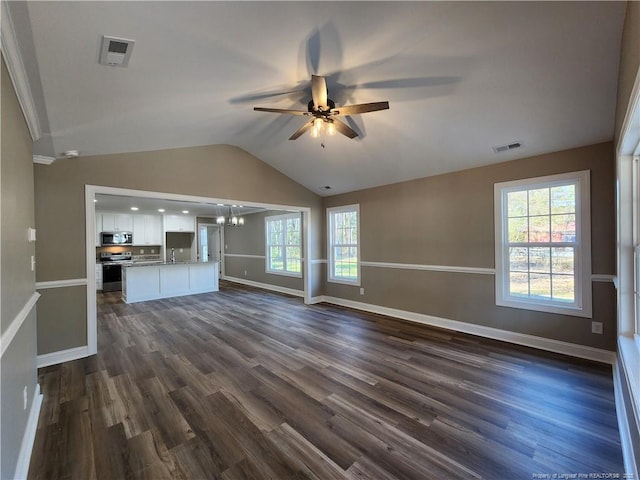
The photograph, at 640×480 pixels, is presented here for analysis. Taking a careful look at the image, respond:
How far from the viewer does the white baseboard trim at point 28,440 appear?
1615 mm

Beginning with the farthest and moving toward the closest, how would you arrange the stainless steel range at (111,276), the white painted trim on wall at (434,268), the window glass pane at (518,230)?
the stainless steel range at (111,276)
the white painted trim on wall at (434,268)
the window glass pane at (518,230)

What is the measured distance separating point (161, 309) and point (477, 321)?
5783mm

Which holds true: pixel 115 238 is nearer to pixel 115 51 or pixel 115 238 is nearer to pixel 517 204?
pixel 115 51

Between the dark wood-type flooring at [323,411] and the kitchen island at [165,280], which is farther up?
the kitchen island at [165,280]

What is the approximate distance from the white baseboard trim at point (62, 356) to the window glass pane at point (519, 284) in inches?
221

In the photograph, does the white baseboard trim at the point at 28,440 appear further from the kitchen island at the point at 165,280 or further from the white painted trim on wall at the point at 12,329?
the kitchen island at the point at 165,280

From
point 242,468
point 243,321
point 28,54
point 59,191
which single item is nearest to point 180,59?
point 28,54

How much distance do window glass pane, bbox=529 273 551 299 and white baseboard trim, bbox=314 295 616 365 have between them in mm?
543

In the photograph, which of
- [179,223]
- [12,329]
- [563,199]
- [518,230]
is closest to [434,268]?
[518,230]

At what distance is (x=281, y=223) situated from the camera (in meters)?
7.62

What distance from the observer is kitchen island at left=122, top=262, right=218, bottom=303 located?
629 cm

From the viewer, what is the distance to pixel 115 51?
5.95ft

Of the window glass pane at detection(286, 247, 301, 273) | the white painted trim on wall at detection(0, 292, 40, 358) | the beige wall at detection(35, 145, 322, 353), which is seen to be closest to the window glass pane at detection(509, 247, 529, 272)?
the beige wall at detection(35, 145, 322, 353)

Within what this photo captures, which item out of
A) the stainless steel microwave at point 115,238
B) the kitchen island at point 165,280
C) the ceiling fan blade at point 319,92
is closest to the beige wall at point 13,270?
the ceiling fan blade at point 319,92
